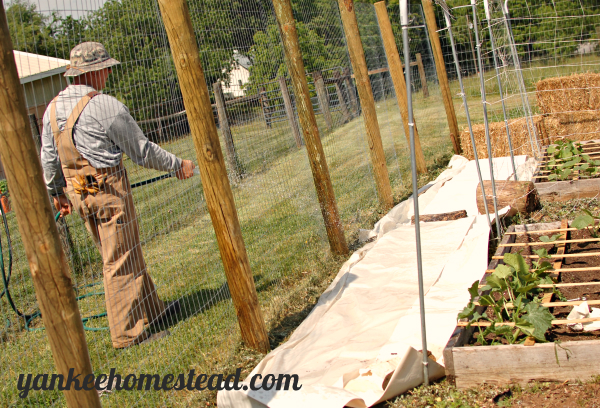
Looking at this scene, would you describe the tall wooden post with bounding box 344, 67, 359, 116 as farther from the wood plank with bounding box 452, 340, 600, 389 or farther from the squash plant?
the wood plank with bounding box 452, 340, 600, 389

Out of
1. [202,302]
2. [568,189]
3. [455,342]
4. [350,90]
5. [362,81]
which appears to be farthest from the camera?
[350,90]

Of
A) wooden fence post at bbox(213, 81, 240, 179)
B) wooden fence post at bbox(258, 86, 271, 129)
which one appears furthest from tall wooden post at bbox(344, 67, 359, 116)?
wooden fence post at bbox(213, 81, 240, 179)

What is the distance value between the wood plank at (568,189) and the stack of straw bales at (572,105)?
9.20ft

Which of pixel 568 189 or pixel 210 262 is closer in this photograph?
pixel 210 262

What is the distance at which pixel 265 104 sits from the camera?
4.49 meters

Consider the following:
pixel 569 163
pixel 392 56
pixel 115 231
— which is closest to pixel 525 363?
pixel 115 231

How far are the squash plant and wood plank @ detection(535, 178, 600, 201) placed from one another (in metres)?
0.15

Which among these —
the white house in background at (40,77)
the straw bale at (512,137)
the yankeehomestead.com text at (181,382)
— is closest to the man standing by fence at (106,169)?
the white house in background at (40,77)

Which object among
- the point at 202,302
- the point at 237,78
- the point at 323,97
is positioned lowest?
the point at 202,302

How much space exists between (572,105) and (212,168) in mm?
7767

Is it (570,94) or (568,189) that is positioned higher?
(570,94)

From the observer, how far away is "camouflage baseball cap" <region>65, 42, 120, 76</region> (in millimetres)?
3205

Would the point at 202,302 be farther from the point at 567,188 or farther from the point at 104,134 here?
the point at 567,188

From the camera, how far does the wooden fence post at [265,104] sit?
4442 millimetres
